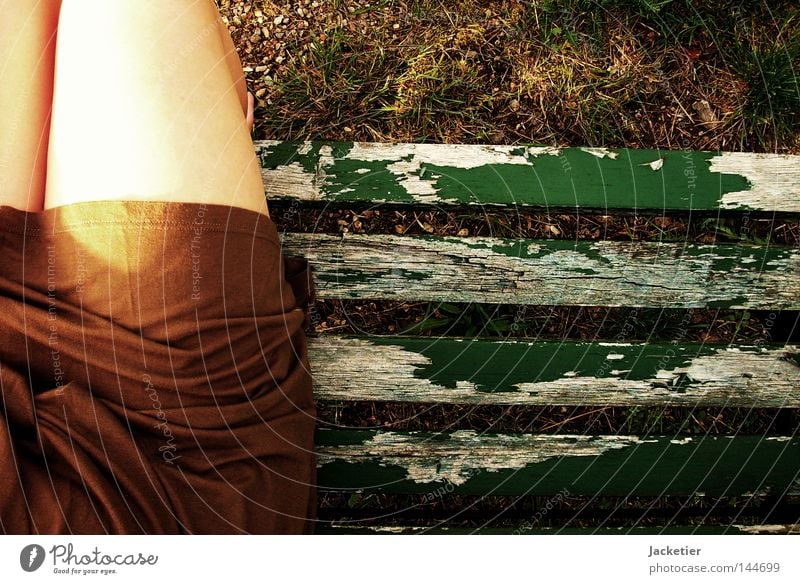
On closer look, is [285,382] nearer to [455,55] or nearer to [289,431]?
[289,431]

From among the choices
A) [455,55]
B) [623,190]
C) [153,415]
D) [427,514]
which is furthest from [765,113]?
[153,415]

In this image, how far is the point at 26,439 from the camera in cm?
71

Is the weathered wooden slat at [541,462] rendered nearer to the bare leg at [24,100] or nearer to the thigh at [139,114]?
the thigh at [139,114]

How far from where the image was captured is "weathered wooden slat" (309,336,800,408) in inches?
38.8

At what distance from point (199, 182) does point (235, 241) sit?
3.8 inches

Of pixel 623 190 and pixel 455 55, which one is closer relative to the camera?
pixel 623 190

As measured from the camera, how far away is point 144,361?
748 mm

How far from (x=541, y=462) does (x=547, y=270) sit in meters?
0.35

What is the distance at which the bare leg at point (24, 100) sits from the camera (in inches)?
31.1
